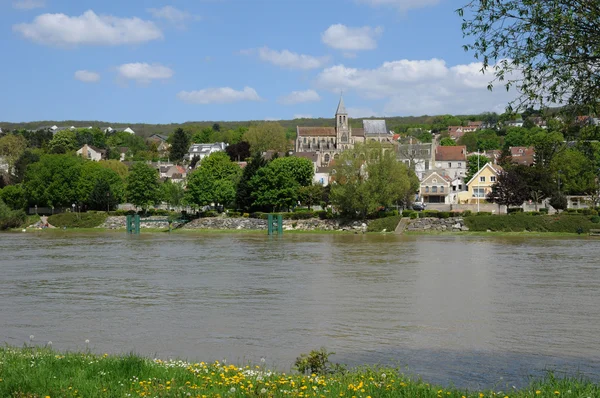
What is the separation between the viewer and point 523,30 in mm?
11727

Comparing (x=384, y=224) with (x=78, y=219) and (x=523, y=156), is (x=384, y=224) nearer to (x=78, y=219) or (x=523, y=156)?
(x=78, y=219)

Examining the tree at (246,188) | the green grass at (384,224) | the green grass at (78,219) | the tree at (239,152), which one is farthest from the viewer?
the tree at (239,152)

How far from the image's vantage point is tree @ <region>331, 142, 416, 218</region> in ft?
230

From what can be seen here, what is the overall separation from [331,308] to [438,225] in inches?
1880

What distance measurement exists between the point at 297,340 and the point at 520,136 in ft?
504

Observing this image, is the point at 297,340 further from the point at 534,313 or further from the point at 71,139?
the point at 71,139

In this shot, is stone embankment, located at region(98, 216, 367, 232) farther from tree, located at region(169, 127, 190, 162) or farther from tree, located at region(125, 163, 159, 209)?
tree, located at region(169, 127, 190, 162)

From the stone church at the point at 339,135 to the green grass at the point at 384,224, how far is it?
8856 centimetres

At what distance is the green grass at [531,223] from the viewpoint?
62.9 meters

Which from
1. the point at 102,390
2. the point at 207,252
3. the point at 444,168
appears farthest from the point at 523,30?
the point at 444,168

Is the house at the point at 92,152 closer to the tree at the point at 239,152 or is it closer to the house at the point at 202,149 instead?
the house at the point at 202,149

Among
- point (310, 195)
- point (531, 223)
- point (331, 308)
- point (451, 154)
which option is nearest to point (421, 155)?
point (451, 154)

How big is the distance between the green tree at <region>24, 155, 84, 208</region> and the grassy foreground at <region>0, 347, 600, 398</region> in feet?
272

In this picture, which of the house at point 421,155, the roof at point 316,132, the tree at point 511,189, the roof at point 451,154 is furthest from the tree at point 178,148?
the tree at point 511,189
